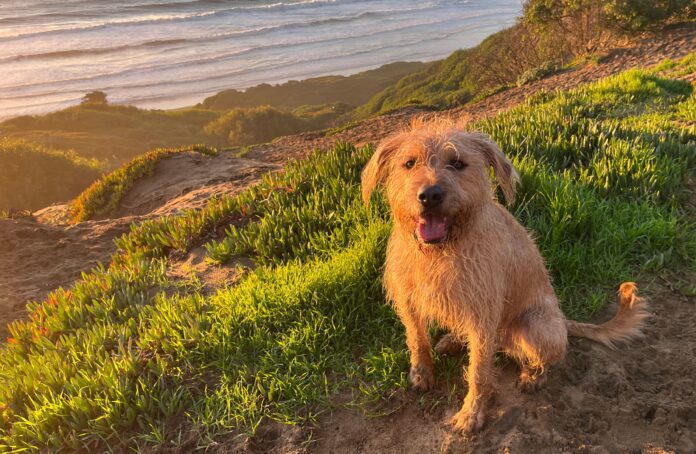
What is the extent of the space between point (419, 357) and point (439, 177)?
1.38 meters

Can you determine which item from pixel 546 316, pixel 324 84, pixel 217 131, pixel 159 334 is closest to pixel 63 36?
pixel 217 131

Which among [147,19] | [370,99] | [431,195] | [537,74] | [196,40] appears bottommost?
[370,99]

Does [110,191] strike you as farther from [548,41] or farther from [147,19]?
[147,19]

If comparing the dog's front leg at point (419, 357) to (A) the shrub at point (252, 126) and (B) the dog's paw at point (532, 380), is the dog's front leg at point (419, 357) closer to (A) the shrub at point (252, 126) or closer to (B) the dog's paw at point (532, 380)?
(B) the dog's paw at point (532, 380)

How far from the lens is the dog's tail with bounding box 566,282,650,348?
311cm

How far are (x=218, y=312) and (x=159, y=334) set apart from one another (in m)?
0.47

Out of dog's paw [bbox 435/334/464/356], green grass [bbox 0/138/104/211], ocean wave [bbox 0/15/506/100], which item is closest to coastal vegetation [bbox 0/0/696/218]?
green grass [bbox 0/138/104/211]

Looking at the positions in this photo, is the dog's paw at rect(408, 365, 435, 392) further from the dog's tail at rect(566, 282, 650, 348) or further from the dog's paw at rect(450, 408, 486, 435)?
the dog's tail at rect(566, 282, 650, 348)

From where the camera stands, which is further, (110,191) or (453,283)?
(110,191)

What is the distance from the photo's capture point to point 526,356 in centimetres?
304

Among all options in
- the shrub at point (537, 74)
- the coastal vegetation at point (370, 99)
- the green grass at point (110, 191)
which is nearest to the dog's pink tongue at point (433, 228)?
the green grass at point (110, 191)

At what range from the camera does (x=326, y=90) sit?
122ft

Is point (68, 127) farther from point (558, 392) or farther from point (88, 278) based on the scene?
point (558, 392)

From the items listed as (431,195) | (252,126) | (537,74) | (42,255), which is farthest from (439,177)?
(252,126)
